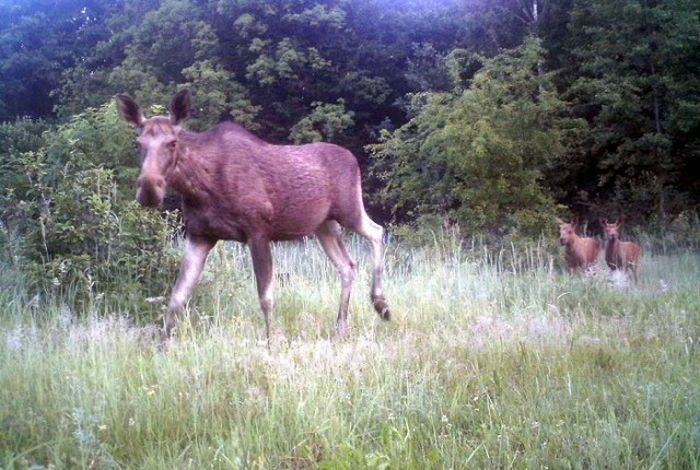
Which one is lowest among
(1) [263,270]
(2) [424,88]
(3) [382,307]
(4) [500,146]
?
(3) [382,307]

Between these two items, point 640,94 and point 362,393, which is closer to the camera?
point 362,393

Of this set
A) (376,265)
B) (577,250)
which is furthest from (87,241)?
(577,250)

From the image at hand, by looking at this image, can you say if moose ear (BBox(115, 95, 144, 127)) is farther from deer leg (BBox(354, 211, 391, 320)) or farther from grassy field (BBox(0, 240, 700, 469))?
deer leg (BBox(354, 211, 391, 320))

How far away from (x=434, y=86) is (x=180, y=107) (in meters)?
21.6

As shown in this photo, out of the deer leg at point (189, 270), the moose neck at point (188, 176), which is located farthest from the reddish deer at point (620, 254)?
the moose neck at point (188, 176)

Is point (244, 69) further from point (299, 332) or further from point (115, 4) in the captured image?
point (299, 332)

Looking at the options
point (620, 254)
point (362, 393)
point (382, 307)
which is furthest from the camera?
point (620, 254)

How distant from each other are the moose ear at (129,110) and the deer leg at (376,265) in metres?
2.81

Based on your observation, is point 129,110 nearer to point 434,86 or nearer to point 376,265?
point 376,265

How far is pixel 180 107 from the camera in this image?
22.1 feet

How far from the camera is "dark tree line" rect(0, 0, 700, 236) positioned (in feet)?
57.2

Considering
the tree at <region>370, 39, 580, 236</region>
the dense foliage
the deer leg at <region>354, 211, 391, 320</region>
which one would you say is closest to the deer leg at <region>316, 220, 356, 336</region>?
the deer leg at <region>354, 211, 391, 320</region>

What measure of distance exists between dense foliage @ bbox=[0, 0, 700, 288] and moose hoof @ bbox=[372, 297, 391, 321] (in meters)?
7.33

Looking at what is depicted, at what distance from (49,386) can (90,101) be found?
27093 mm
